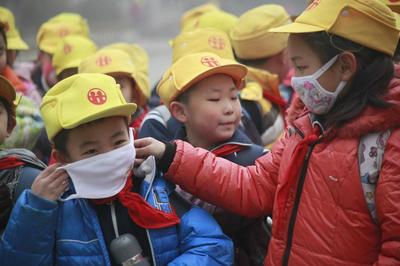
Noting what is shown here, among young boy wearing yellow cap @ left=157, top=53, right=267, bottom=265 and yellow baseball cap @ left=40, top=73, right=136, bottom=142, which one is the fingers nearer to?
yellow baseball cap @ left=40, top=73, right=136, bottom=142

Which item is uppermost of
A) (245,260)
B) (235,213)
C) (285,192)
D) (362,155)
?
(362,155)

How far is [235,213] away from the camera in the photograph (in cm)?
246

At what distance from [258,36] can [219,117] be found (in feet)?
6.27

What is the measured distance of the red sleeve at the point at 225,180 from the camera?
2.33 meters

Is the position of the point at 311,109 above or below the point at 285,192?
above

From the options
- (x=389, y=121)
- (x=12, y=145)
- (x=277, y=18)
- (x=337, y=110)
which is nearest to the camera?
(x=389, y=121)

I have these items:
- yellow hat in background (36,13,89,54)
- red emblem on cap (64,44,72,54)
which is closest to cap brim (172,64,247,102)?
red emblem on cap (64,44,72,54)

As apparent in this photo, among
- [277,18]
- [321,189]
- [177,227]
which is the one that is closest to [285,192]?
[321,189]

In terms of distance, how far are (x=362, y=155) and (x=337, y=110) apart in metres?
0.22

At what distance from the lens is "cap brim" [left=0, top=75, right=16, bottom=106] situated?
2.44 metres

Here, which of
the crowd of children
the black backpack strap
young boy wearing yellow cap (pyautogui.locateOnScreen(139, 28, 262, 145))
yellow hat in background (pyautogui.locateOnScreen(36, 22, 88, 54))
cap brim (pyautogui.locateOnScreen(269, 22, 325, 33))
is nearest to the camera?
the crowd of children

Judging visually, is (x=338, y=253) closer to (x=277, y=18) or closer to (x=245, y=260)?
(x=245, y=260)

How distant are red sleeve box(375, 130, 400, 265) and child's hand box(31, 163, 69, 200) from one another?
3.92ft

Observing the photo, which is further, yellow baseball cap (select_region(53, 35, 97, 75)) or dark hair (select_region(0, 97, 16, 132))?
yellow baseball cap (select_region(53, 35, 97, 75))
